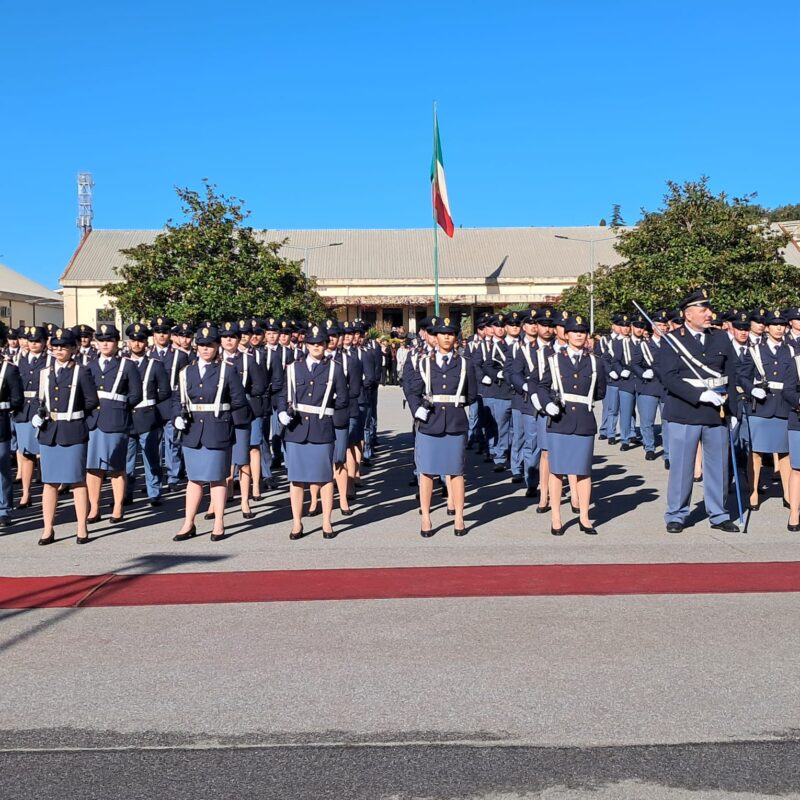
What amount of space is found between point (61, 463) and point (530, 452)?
5.41 m

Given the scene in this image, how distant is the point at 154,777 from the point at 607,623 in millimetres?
3047

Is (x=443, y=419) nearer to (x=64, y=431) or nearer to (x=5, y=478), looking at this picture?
(x=64, y=431)

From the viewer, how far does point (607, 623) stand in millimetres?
6062

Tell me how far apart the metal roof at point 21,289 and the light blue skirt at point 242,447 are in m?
63.0

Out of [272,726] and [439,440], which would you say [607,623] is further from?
[439,440]

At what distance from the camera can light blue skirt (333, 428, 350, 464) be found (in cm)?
1067

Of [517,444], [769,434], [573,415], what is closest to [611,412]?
[517,444]

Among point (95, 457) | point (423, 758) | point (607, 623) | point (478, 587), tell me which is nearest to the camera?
point (423, 758)

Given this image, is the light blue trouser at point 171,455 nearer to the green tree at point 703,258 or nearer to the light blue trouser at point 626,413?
the light blue trouser at point 626,413

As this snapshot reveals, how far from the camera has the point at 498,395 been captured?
13.9 meters

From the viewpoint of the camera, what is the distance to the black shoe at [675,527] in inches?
354

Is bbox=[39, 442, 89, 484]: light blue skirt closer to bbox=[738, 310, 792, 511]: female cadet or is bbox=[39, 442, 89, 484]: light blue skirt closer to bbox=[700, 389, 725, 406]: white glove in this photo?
bbox=[700, 389, 725, 406]: white glove

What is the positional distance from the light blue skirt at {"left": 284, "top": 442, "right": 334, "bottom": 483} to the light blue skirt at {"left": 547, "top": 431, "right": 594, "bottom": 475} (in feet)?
6.83

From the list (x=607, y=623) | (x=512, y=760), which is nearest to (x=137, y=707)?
(x=512, y=760)
